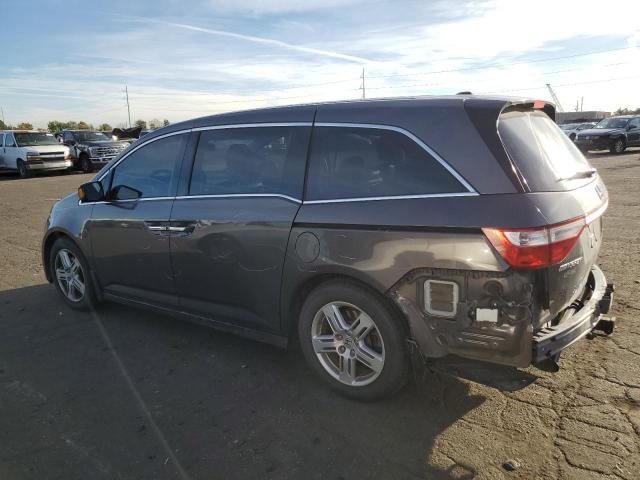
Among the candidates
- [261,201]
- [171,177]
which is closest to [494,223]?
[261,201]

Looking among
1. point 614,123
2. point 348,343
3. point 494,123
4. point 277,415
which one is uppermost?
point 494,123

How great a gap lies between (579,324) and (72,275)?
4.43 m

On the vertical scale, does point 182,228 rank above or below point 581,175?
below

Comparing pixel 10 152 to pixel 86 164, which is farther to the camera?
pixel 86 164

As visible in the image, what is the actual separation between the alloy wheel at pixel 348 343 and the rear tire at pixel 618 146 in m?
24.4

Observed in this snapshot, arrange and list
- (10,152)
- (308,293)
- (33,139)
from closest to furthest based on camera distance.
Answer: (308,293), (10,152), (33,139)

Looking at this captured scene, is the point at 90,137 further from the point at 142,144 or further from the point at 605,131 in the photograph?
the point at 605,131

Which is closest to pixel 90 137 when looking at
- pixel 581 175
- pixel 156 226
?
pixel 156 226

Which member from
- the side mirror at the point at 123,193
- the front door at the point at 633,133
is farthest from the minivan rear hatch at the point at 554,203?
the front door at the point at 633,133

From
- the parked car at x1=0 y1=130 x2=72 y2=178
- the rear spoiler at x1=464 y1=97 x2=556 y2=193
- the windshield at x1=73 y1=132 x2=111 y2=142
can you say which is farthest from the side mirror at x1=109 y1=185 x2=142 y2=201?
the windshield at x1=73 y1=132 x2=111 y2=142

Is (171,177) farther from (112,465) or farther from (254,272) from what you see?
(112,465)

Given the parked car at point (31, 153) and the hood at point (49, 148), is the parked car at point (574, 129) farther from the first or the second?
the parked car at point (31, 153)

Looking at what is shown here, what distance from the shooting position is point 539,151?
286 cm

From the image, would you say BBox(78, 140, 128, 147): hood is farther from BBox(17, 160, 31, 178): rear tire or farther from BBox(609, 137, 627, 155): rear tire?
BBox(609, 137, 627, 155): rear tire
